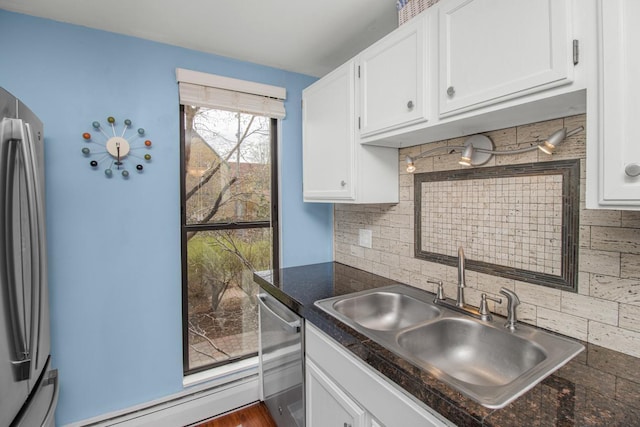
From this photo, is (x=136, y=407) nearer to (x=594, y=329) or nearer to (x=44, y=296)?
(x=44, y=296)

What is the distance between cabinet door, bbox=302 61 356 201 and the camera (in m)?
1.71

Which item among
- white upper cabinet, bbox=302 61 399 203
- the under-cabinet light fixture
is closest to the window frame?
white upper cabinet, bbox=302 61 399 203

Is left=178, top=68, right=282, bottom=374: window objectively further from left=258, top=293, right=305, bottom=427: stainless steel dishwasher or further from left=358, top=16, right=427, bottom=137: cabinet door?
left=358, top=16, right=427, bottom=137: cabinet door

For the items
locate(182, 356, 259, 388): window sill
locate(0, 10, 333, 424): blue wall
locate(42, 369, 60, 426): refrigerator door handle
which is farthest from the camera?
locate(182, 356, 259, 388): window sill

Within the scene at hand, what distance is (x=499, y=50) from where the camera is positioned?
3.29 ft

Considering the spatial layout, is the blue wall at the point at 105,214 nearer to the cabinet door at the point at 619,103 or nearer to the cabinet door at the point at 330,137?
Answer: the cabinet door at the point at 330,137

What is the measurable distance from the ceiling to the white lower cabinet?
1.56 metres

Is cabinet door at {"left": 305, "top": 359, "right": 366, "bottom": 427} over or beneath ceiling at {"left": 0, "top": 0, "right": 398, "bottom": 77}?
beneath

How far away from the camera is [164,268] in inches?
75.0

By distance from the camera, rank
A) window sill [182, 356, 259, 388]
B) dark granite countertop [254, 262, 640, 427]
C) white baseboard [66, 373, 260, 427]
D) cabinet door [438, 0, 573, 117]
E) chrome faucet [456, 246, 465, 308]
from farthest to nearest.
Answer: window sill [182, 356, 259, 388] → white baseboard [66, 373, 260, 427] → chrome faucet [456, 246, 465, 308] → cabinet door [438, 0, 573, 117] → dark granite countertop [254, 262, 640, 427]

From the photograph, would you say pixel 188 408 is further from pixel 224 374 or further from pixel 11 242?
pixel 11 242

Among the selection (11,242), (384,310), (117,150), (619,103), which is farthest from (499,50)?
(117,150)

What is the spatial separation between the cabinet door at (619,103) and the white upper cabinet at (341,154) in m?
1.03

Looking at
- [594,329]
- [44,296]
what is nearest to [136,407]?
[44,296]
